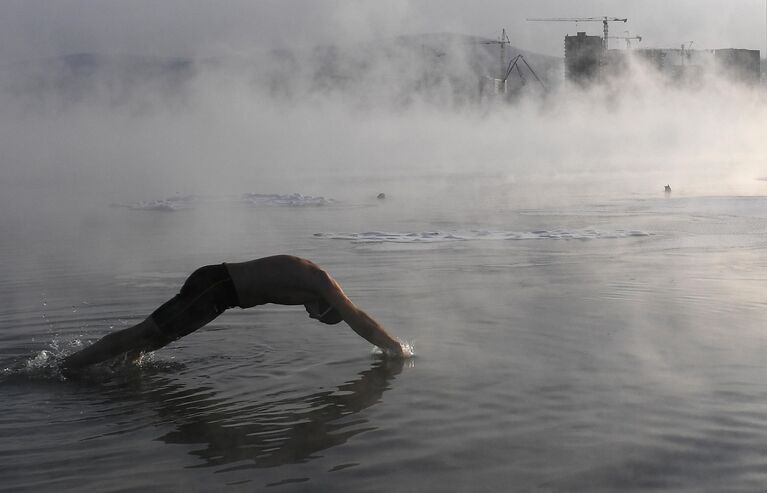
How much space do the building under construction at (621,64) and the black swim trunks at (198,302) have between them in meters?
125

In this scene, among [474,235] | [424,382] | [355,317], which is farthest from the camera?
[474,235]

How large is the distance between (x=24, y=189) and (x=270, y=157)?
27931 millimetres

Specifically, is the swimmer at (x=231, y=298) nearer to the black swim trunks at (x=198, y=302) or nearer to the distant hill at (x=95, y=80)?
the black swim trunks at (x=198, y=302)

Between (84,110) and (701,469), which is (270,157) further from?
(701,469)

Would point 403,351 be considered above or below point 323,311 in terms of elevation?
below

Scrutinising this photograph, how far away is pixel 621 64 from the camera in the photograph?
5832 inches

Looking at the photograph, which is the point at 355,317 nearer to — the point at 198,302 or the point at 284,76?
the point at 198,302

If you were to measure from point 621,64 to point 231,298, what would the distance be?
14613cm

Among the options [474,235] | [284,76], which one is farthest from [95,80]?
[474,235]

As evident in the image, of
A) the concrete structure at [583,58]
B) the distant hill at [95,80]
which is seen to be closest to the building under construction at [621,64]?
the concrete structure at [583,58]

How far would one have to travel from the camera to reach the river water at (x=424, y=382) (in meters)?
6.27

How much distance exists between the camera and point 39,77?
3339 inches

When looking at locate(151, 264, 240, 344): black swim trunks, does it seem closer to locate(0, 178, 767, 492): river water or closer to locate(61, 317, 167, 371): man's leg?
locate(61, 317, 167, 371): man's leg

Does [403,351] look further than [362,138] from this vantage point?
No
